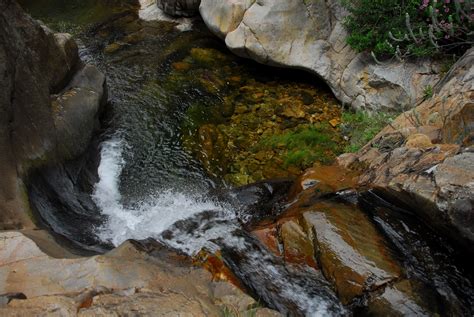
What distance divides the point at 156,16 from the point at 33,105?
9351mm

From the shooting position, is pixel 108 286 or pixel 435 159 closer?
pixel 108 286

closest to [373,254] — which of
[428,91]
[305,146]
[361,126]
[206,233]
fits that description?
[206,233]

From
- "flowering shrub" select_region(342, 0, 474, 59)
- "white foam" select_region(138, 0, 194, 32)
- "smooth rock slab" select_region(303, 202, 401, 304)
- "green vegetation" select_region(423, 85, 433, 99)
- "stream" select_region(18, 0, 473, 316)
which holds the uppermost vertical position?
"flowering shrub" select_region(342, 0, 474, 59)

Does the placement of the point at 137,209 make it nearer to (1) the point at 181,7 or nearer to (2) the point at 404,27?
(2) the point at 404,27

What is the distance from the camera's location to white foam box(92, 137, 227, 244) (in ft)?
23.3

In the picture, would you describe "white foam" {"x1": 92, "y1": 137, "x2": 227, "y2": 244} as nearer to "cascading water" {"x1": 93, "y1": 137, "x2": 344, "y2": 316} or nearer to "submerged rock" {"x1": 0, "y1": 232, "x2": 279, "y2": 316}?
"cascading water" {"x1": 93, "y1": 137, "x2": 344, "y2": 316}

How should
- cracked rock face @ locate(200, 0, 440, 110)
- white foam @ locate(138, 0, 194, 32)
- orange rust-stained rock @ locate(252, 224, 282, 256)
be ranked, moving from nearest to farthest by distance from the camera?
1. orange rust-stained rock @ locate(252, 224, 282, 256)
2. cracked rock face @ locate(200, 0, 440, 110)
3. white foam @ locate(138, 0, 194, 32)

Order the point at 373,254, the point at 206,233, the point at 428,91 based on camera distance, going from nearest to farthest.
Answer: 1. the point at 373,254
2. the point at 206,233
3. the point at 428,91

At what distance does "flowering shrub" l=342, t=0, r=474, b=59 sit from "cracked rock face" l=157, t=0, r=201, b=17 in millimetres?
6411

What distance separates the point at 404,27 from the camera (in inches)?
366

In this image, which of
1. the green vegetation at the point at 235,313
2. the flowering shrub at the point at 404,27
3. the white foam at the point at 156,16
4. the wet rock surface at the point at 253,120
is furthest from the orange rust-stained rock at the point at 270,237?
the white foam at the point at 156,16

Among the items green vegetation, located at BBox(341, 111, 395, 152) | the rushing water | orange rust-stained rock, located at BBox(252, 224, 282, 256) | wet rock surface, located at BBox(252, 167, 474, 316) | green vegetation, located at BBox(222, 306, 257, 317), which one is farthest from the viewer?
green vegetation, located at BBox(341, 111, 395, 152)

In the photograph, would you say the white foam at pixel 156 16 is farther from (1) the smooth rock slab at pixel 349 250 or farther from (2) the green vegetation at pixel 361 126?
(1) the smooth rock slab at pixel 349 250

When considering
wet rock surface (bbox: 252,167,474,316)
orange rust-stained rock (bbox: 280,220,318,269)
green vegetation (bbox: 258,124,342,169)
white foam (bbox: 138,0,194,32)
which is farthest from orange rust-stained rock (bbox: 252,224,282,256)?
white foam (bbox: 138,0,194,32)
